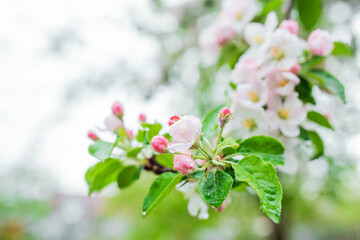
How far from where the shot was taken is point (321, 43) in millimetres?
846

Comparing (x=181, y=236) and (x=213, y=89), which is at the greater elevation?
(x=213, y=89)

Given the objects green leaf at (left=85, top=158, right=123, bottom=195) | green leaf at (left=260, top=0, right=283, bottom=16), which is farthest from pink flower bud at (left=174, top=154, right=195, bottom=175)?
green leaf at (left=260, top=0, right=283, bottom=16)

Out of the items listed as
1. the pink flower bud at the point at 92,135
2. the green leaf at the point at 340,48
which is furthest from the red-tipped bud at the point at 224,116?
the green leaf at the point at 340,48

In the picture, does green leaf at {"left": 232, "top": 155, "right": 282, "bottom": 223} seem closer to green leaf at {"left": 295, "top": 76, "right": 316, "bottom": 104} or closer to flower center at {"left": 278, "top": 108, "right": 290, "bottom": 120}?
flower center at {"left": 278, "top": 108, "right": 290, "bottom": 120}

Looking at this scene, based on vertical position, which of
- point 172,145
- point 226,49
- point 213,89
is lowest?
point 213,89

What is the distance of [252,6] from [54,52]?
3900 mm

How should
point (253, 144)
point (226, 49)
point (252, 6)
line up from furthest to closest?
1. point (226, 49)
2. point (252, 6)
3. point (253, 144)

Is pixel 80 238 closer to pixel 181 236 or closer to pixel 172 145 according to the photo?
pixel 181 236

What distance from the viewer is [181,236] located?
26.6ft

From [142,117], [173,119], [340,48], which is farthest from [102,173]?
[340,48]

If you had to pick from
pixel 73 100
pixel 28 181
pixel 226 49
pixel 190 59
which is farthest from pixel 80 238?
pixel 226 49

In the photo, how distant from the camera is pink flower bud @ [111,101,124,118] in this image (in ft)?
2.59

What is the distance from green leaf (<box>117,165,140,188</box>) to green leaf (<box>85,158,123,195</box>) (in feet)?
0.05

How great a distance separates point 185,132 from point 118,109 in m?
0.28
